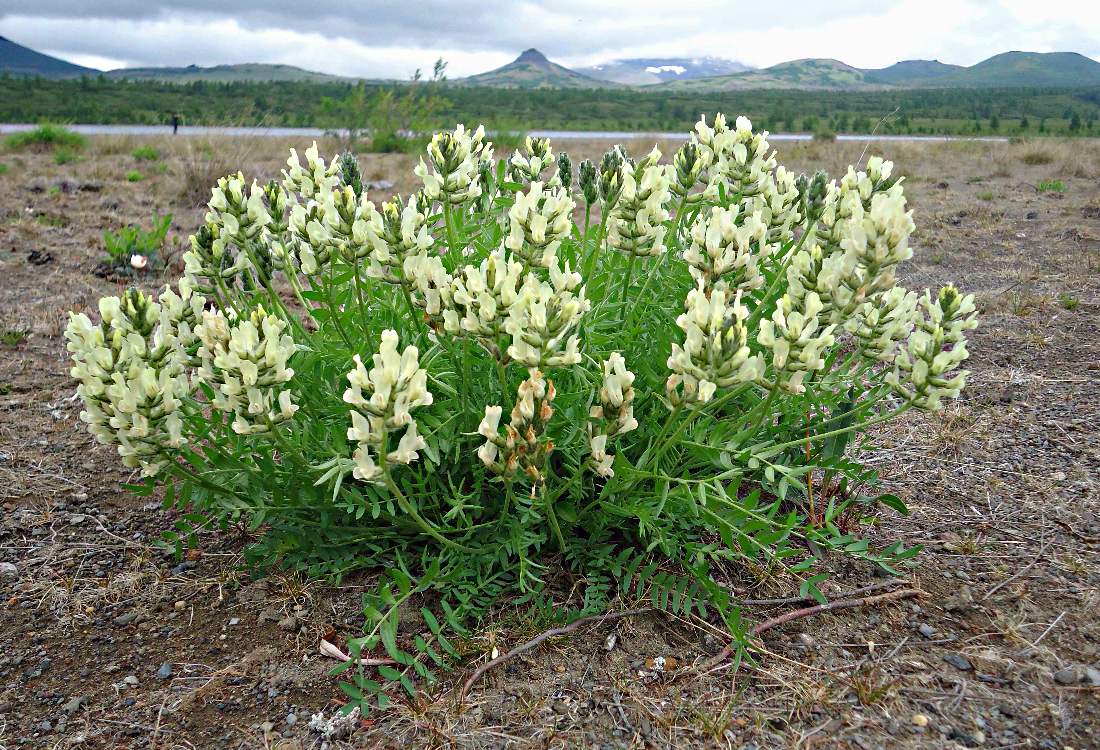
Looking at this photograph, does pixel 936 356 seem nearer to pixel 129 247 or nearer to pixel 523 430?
pixel 523 430

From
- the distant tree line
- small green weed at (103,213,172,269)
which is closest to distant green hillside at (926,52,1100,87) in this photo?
the distant tree line

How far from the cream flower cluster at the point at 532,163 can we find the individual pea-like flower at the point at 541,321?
47.1 inches

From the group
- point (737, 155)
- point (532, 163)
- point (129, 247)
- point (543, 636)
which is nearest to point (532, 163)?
point (532, 163)

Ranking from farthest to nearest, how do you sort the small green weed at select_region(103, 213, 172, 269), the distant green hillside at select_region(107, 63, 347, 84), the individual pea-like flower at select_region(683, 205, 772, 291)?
the distant green hillside at select_region(107, 63, 347, 84)
the small green weed at select_region(103, 213, 172, 269)
the individual pea-like flower at select_region(683, 205, 772, 291)

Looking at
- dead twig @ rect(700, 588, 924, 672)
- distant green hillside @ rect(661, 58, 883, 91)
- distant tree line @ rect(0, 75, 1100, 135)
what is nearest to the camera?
dead twig @ rect(700, 588, 924, 672)

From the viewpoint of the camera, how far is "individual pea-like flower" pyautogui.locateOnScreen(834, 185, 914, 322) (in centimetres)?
199

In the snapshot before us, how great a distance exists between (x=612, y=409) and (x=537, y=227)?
1.72 feet

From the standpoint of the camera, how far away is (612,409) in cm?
200

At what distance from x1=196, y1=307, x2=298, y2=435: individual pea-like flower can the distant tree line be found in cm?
2068

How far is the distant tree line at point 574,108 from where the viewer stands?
39594 millimetres

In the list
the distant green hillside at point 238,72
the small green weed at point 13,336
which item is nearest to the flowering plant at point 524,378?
the small green weed at point 13,336

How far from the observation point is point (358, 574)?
2721mm

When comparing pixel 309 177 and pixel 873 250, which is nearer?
pixel 873 250

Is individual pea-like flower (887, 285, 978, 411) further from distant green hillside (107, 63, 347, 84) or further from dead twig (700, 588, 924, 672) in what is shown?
distant green hillside (107, 63, 347, 84)
